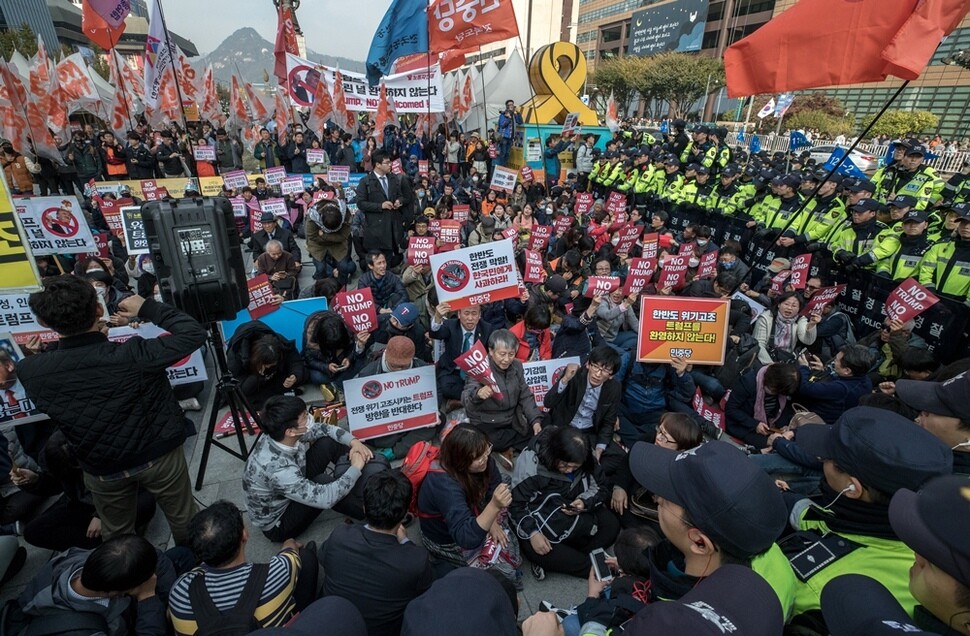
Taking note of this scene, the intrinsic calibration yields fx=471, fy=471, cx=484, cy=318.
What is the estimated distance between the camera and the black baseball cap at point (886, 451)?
5.48 feet

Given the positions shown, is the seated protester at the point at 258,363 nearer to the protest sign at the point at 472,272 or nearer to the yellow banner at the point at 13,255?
the yellow banner at the point at 13,255

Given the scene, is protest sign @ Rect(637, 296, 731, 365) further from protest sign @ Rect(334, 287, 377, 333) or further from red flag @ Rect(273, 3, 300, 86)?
red flag @ Rect(273, 3, 300, 86)

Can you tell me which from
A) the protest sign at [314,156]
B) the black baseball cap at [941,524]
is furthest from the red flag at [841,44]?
the protest sign at [314,156]

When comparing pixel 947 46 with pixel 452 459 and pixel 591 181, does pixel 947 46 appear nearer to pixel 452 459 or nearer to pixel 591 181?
pixel 591 181

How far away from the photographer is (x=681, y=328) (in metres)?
4.59

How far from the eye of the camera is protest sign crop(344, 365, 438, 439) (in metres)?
4.54

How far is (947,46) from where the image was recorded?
36.1 meters

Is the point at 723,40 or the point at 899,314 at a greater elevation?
the point at 723,40

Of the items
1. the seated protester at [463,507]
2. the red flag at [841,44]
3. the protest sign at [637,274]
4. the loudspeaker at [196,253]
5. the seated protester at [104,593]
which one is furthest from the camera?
the protest sign at [637,274]

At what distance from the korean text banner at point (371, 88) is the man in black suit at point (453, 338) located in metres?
7.87

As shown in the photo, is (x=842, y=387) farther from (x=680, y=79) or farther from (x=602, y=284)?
(x=680, y=79)

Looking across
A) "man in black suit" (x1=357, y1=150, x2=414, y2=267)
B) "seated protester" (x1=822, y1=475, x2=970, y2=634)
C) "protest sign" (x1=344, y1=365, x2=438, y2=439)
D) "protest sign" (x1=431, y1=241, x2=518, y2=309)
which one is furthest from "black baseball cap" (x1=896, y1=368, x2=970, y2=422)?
"man in black suit" (x1=357, y1=150, x2=414, y2=267)

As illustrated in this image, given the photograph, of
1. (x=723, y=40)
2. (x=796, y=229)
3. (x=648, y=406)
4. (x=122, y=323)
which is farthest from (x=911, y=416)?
(x=723, y=40)

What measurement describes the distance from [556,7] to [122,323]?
229 feet
